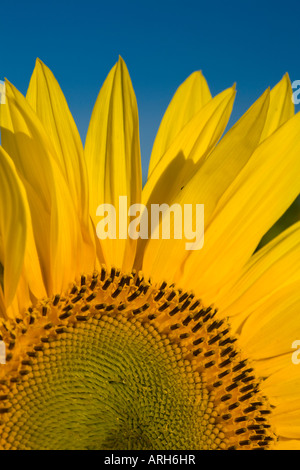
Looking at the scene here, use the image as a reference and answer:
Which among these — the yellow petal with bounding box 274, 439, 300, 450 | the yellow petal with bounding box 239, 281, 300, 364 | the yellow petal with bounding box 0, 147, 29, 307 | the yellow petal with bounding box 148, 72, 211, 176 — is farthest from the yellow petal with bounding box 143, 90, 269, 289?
the yellow petal with bounding box 274, 439, 300, 450

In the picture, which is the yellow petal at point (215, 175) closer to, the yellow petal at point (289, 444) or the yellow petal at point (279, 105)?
the yellow petal at point (279, 105)

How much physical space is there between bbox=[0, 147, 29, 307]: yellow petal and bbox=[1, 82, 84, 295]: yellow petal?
0.39 feet

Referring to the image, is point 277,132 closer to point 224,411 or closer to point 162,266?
point 162,266

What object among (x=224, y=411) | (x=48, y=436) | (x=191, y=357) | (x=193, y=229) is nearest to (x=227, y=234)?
(x=193, y=229)

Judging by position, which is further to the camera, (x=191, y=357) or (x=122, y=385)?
(x=191, y=357)

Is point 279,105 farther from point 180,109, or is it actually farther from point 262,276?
point 262,276

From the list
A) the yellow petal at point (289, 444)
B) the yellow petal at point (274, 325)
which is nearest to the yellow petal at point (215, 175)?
the yellow petal at point (274, 325)

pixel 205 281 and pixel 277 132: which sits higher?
pixel 277 132

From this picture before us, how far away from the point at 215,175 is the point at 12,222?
56 centimetres

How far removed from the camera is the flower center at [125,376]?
1.43 metres

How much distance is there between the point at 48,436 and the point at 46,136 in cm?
66

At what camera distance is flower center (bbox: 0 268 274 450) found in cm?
143

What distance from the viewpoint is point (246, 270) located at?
185 centimetres

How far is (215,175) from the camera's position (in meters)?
1.73
